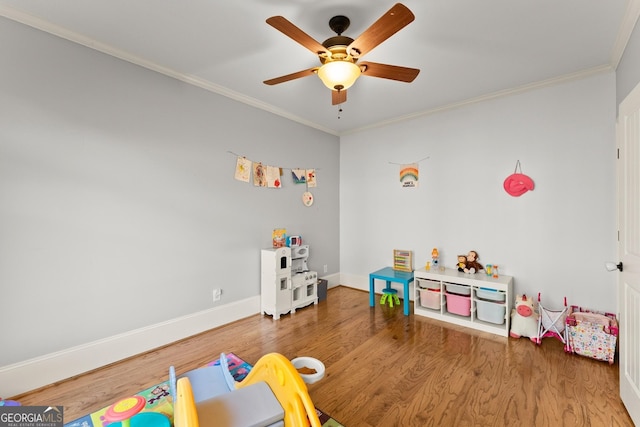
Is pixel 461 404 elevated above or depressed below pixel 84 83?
below

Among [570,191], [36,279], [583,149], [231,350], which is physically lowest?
[231,350]

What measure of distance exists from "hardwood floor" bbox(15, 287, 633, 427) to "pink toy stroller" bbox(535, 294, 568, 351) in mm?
80

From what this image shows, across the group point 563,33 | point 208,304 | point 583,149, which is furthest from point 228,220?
point 583,149

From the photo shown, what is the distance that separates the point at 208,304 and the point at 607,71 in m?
4.32

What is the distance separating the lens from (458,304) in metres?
2.98

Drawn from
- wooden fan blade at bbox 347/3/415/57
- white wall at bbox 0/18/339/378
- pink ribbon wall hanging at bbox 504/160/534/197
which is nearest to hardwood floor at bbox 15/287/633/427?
white wall at bbox 0/18/339/378

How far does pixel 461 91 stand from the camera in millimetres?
2932

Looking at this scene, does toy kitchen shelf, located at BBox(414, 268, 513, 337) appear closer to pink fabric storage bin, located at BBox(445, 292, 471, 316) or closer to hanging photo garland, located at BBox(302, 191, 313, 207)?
pink fabric storage bin, located at BBox(445, 292, 471, 316)

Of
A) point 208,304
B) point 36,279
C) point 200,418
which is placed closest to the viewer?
point 200,418

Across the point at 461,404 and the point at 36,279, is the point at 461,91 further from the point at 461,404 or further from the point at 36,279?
the point at 36,279

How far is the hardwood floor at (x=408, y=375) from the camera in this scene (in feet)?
5.50

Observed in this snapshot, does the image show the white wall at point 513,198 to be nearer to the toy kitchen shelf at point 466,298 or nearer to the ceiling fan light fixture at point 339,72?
the toy kitchen shelf at point 466,298

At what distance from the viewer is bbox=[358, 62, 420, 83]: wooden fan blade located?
6.01ft

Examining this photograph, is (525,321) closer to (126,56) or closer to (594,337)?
(594,337)
